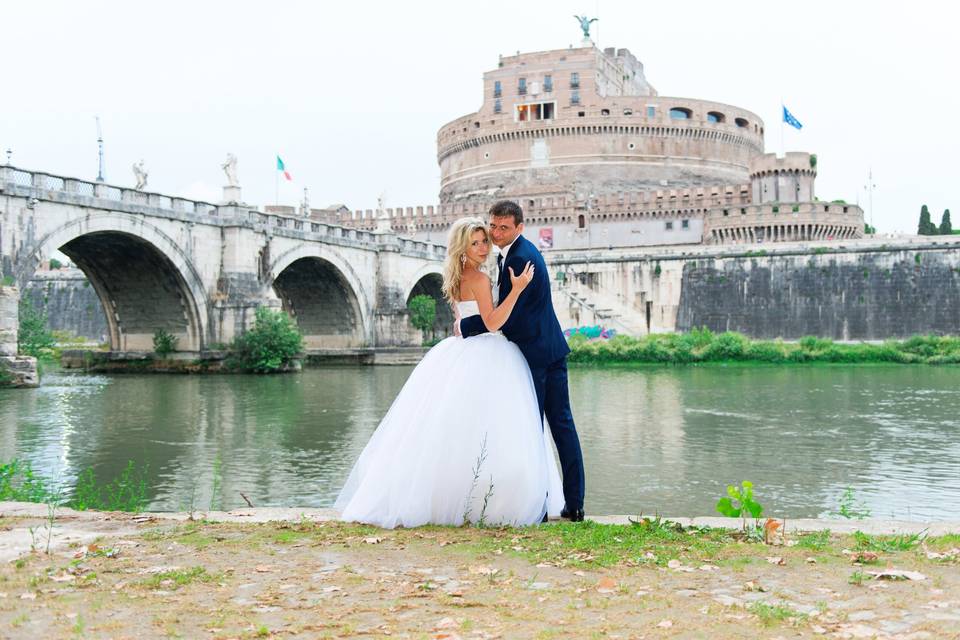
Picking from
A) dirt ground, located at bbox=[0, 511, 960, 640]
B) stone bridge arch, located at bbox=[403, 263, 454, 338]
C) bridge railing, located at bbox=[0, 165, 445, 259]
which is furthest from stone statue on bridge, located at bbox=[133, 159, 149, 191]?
dirt ground, located at bbox=[0, 511, 960, 640]

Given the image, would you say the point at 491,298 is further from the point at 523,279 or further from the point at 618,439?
the point at 618,439

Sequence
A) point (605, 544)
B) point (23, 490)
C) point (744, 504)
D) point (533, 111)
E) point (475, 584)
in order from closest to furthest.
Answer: point (475, 584), point (605, 544), point (744, 504), point (23, 490), point (533, 111)

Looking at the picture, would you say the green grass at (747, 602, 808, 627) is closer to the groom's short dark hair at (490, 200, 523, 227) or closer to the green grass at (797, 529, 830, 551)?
the green grass at (797, 529, 830, 551)

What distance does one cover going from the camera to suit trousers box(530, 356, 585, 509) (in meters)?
6.19

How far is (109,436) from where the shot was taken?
15.0 metres

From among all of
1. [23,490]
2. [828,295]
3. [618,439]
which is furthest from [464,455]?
[828,295]

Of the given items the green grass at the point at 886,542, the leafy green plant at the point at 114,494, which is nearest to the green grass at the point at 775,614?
the green grass at the point at 886,542

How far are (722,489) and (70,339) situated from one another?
158 ft

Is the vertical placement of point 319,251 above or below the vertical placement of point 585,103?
below

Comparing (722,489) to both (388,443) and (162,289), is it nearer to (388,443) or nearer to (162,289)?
(388,443)

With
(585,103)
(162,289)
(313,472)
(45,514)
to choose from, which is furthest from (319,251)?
(585,103)

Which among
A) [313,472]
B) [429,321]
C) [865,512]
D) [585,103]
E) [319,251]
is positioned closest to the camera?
[865,512]

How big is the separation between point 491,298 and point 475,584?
2.28 m

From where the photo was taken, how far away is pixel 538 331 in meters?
6.14
